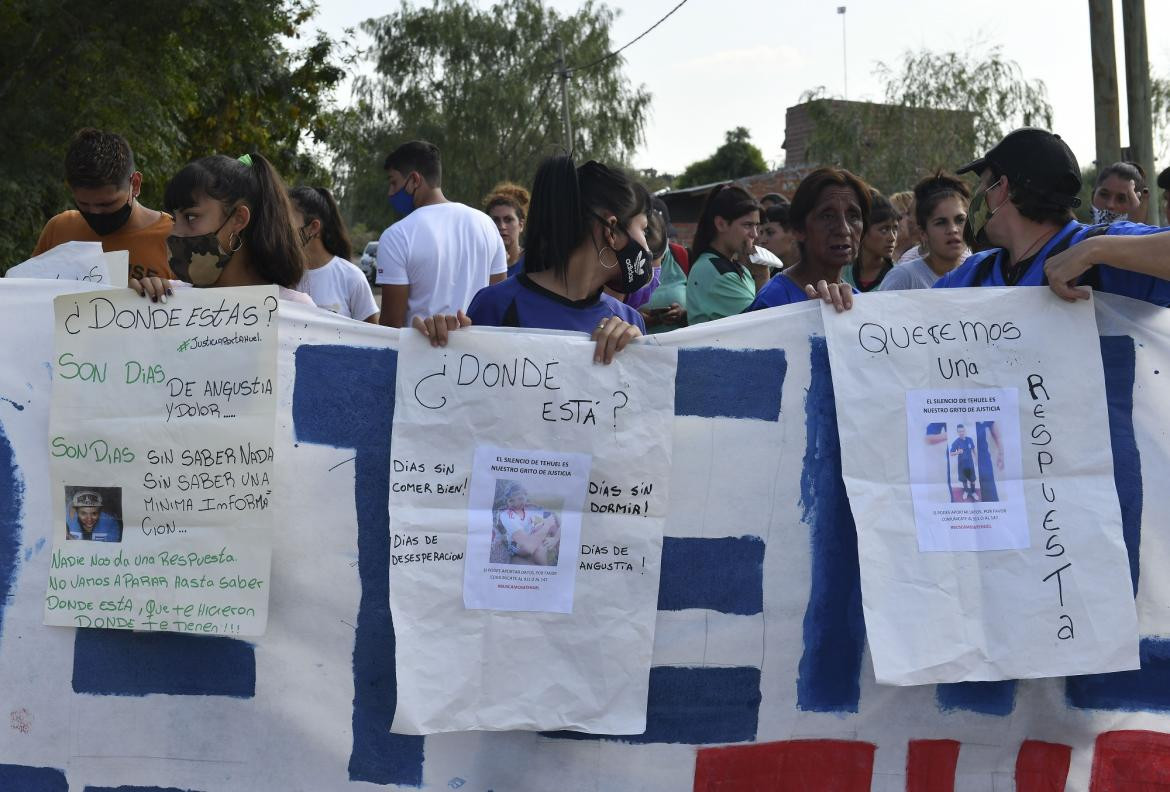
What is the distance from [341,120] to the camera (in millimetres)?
18359

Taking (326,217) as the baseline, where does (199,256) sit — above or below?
below

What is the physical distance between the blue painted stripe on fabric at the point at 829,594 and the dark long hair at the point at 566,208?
69 cm

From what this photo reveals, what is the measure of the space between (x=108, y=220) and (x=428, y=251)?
1.57 meters

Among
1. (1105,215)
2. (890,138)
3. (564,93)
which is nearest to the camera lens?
(1105,215)

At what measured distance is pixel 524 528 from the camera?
9.09ft

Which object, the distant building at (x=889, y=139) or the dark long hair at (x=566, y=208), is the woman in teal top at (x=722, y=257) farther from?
the distant building at (x=889, y=139)

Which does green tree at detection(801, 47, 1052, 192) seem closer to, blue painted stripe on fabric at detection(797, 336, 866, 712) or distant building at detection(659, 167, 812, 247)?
distant building at detection(659, 167, 812, 247)

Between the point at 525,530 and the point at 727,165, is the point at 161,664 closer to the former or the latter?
the point at 525,530

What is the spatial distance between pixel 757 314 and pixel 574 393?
51cm

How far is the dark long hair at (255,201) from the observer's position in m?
3.01

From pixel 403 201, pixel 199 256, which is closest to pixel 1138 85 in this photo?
pixel 403 201

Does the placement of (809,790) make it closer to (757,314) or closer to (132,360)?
(757,314)

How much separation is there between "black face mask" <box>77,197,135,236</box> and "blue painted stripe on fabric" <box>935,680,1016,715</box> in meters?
2.79

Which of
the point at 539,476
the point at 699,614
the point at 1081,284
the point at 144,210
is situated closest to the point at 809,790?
the point at 699,614
